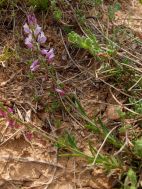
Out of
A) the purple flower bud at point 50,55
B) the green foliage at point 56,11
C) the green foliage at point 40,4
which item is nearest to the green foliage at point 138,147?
the purple flower bud at point 50,55

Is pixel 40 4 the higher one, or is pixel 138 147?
pixel 40 4

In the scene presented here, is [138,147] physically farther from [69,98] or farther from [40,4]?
[40,4]

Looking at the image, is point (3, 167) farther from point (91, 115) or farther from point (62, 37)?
point (62, 37)

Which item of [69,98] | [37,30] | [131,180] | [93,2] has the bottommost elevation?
[131,180]

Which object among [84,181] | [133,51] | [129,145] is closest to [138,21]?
[133,51]

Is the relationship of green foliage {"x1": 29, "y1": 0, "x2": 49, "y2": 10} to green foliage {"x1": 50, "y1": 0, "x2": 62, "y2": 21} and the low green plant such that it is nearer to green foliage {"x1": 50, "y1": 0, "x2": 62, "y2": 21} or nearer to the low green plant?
green foliage {"x1": 50, "y1": 0, "x2": 62, "y2": 21}

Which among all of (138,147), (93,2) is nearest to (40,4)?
(93,2)

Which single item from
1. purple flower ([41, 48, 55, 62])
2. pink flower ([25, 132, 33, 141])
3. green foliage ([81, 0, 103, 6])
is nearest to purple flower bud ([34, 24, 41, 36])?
purple flower ([41, 48, 55, 62])

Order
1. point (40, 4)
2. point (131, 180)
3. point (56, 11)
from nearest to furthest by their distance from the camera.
A: point (131, 180) < point (56, 11) < point (40, 4)
